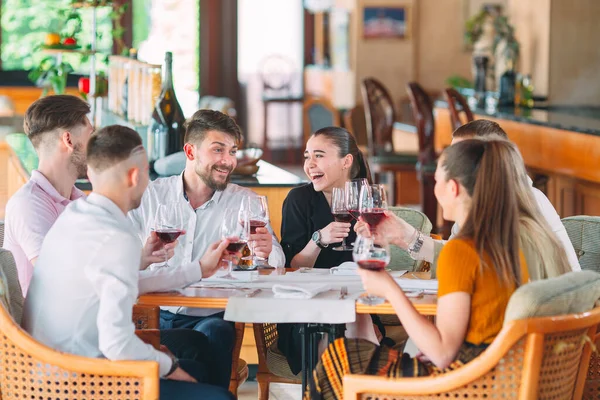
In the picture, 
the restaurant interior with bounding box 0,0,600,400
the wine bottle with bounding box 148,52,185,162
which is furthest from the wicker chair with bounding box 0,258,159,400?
the wine bottle with bounding box 148,52,185,162

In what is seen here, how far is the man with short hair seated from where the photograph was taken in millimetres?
2596

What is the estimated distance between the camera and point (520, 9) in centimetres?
894

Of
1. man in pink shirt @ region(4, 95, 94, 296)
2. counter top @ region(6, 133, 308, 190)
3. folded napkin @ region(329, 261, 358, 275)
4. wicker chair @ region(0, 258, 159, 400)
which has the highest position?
man in pink shirt @ region(4, 95, 94, 296)

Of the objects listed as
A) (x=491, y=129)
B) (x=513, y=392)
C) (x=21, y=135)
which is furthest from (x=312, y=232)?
(x=21, y=135)

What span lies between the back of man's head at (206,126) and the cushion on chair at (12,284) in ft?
3.09

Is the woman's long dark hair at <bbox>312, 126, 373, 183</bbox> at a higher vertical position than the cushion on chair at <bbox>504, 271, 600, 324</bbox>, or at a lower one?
higher

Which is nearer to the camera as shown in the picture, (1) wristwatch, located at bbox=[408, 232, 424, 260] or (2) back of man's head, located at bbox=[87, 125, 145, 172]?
(2) back of man's head, located at bbox=[87, 125, 145, 172]

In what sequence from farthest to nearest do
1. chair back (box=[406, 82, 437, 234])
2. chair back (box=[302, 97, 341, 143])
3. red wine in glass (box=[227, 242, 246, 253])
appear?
chair back (box=[302, 97, 341, 143])
chair back (box=[406, 82, 437, 234])
red wine in glass (box=[227, 242, 246, 253])

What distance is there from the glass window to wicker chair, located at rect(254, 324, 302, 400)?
10254mm

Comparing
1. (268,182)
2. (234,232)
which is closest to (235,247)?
(234,232)

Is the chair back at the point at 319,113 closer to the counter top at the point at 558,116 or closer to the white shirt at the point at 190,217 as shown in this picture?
the counter top at the point at 558,116

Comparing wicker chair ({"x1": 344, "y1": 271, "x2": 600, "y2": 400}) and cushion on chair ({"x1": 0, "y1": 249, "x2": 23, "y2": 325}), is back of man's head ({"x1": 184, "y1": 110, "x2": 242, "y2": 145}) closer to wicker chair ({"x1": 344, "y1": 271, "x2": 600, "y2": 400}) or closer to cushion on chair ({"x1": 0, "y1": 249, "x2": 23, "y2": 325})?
cushion on chair ({"x1": 0, "y1": 249, "x2": 23, "y2": 325})

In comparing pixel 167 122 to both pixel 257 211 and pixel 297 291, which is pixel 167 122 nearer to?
pixel 257 211

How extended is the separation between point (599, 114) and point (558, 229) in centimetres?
454
